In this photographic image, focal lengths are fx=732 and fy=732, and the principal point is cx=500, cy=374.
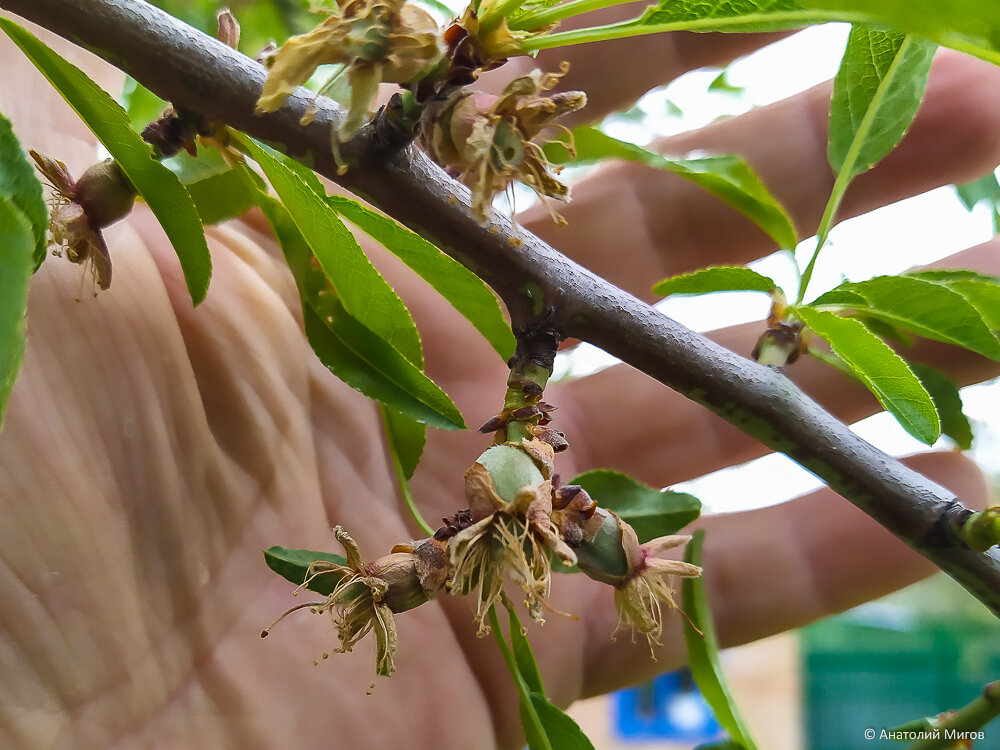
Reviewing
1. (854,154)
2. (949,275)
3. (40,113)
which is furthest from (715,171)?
(40,113)

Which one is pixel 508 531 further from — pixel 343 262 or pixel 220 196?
pixel 220 196

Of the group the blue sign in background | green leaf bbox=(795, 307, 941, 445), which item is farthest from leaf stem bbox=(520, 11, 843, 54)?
the blue sign in background

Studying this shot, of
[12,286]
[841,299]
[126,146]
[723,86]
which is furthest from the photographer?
[723,86]

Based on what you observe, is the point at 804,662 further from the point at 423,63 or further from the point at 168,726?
the point at 423,63

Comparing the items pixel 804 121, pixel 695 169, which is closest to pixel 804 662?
pixel 804 121

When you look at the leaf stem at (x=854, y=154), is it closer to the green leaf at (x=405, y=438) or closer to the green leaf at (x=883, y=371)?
the green leaf at (x=883, y=371)

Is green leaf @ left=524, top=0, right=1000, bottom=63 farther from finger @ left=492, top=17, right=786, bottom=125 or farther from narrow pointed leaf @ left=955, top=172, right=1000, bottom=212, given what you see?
narrow pointed leaf @ left=955, top=172, right=1000, bottom=212
